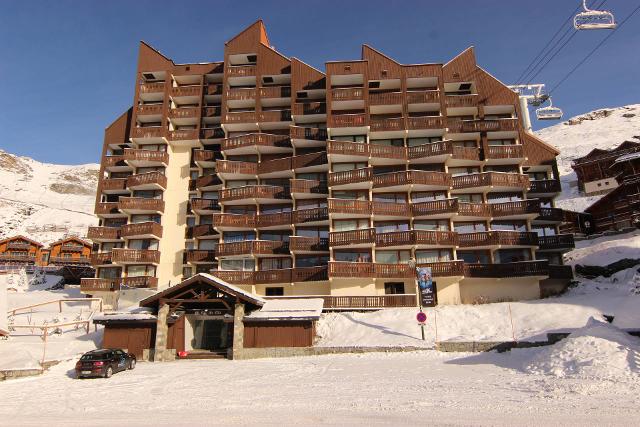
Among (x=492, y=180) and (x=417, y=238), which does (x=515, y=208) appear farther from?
(x=417, y=238)

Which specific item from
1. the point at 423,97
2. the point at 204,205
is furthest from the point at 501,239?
the point at 204,205

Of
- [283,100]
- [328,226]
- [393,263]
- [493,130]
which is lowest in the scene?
[393,263]

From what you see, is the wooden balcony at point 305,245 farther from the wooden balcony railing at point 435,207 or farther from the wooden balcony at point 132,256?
the wooden balcony at point 132,256

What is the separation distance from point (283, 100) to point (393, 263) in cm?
2148

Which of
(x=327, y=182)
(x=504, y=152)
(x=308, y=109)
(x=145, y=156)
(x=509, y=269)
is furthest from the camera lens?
(x=145, y=156)

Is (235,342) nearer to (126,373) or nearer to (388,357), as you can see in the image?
(126,373)

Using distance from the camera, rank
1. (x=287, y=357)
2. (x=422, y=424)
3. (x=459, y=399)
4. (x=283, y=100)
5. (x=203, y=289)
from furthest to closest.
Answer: (x=283, y=100), (x=203, y=289), (x=287, y=357), (x=459, y=399), (x=422, y=424)

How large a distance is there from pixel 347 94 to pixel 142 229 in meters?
25.4

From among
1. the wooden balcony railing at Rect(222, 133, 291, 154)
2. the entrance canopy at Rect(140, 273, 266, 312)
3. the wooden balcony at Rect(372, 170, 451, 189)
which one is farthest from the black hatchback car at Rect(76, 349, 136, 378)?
the wooden balcony at Rect(372, 170, 451, 189)

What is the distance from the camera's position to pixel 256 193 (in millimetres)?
42438

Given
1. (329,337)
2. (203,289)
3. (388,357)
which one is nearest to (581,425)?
(388,357)

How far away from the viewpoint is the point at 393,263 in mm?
38062

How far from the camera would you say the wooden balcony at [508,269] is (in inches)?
1447

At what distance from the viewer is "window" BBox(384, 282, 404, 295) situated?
38562mm
